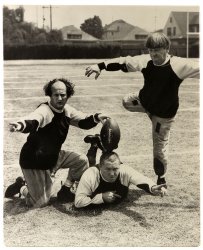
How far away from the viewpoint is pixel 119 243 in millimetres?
3623

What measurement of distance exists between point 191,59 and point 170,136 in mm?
577

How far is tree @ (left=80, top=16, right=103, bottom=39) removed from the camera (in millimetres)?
3961

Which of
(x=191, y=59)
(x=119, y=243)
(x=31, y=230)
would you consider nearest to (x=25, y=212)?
(x=31, y=230)

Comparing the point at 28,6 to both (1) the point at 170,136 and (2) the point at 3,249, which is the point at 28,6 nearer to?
(1) the point at 170,136

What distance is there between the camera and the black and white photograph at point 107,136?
3.64 metres


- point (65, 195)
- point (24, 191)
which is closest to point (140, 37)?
point (65, 195)

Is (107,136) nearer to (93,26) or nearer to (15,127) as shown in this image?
(15,127)

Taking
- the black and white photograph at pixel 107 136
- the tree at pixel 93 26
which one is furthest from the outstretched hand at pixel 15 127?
the tree at pixel 93 26

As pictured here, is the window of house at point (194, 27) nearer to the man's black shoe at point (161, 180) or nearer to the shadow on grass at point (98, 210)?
the man's black shoe at point (161, 180)

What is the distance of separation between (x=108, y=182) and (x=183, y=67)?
0.94 metres

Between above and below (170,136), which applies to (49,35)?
above

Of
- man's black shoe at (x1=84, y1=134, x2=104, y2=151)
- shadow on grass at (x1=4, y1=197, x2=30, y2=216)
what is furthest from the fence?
shadow on grass at (x1=4, y1=197, x2=30, y2=216)

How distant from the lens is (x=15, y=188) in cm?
377

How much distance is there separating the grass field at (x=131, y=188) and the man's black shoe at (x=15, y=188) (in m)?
0.05
